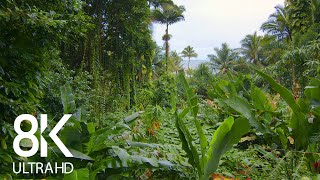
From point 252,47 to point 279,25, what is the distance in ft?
43.0

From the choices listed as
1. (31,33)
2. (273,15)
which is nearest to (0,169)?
(31,33)

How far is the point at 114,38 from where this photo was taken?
11227mm

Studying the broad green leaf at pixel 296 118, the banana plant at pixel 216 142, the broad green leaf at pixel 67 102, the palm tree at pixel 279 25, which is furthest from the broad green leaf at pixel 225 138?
the palm tree at pixel 279 25

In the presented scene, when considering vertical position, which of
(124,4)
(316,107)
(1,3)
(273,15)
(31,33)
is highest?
(273,15)

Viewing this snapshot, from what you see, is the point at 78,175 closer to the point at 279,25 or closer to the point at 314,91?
the point at 314,91

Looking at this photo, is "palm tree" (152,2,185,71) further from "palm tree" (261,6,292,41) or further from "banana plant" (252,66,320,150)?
"banana plant" (252,66,320,150)

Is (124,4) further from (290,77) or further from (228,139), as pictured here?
(228,139)

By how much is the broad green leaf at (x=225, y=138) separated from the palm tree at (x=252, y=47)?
2819cm

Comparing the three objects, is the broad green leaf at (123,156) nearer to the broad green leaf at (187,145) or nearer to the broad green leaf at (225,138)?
the broad green leaf at (187,145)

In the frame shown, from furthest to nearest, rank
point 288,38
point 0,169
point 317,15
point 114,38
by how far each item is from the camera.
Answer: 1. point 288,38
2. point 317,15
3. point 114,38
4. point 0,169

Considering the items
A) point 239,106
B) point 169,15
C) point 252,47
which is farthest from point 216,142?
point 252,47

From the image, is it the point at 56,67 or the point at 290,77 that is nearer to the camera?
the point at 56,67

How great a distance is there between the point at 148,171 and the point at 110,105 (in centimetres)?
767

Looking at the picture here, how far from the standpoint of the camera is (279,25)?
57.0ft
